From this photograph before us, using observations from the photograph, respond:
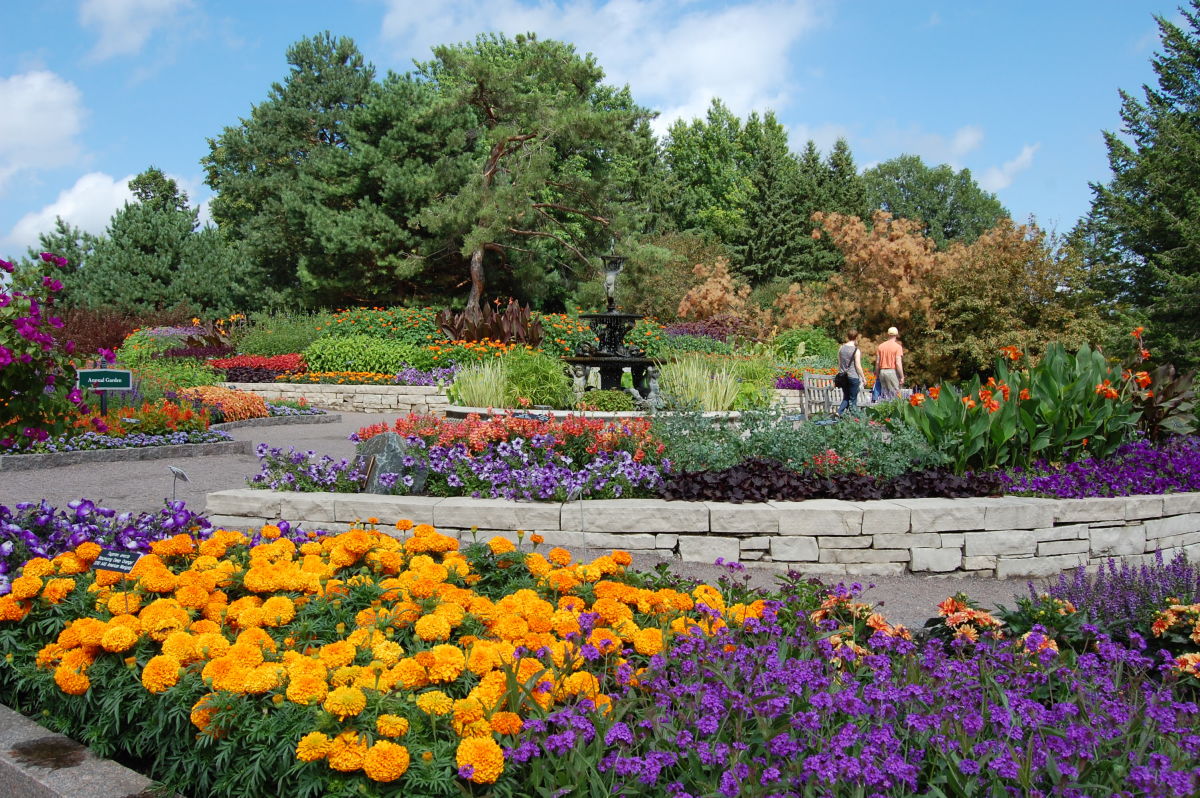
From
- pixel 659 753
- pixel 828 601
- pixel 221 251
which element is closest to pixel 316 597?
pixel 659 753

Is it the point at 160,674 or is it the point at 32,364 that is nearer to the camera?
the point at 160,674

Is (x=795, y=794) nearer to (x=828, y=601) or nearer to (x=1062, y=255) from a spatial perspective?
(x=828, y=601)

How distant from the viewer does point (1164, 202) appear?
82.9ft

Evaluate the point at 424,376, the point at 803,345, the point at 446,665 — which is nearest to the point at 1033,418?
the point at 446,665

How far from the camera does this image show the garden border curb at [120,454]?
8.45 m

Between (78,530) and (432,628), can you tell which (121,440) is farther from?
(432,628)

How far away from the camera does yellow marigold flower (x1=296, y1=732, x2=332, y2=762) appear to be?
1.99 metres

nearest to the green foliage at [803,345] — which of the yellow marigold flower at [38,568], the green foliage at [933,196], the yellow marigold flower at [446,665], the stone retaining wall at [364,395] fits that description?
the stone retaining wall at [364,395]

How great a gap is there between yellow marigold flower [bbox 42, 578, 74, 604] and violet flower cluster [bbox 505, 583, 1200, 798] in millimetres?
2004

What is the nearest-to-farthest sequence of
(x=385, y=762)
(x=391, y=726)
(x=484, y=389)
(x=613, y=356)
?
(x=385, y=762) → (x=391, y=726) → (x=484, y=389) → (x=613, y=356)

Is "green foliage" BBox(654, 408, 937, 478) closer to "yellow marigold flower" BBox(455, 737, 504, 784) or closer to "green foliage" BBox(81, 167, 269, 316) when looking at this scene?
"yellow marigold flower" BBox(455, 737, 504, 784)

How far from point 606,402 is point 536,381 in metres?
1.01

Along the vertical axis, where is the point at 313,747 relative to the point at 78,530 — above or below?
below

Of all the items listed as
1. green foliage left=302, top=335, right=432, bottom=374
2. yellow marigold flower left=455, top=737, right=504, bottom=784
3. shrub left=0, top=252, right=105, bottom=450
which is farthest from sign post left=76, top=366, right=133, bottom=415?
yellow marigold flower left=455, top=737, right=504, bottom=784
